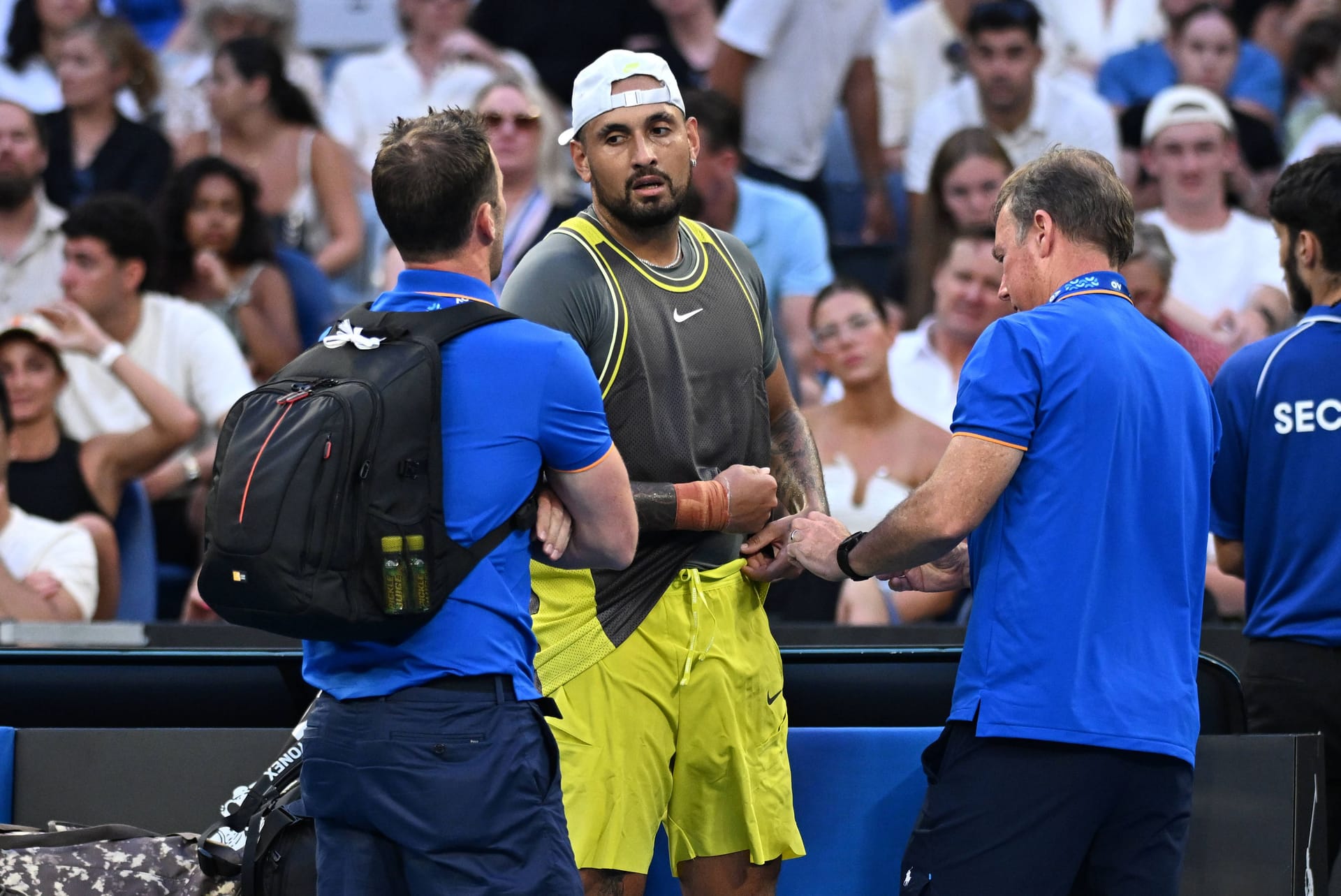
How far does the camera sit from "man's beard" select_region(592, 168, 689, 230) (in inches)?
138

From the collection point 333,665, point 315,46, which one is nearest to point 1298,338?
point 333,665

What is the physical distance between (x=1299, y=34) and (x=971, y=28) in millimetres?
1942

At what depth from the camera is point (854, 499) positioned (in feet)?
20.0

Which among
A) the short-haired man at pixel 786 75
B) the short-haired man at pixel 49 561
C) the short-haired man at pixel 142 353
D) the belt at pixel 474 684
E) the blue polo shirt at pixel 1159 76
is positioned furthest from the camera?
the blue polo shirt at pixel 1159 76

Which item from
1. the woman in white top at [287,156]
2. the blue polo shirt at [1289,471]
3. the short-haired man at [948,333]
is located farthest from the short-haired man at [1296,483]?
the woman in white top at [287,156]

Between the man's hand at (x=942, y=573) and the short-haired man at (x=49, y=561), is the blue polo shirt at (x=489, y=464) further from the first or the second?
the short-haired man at (x=49, y=561)

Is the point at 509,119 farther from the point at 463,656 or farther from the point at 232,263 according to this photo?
the point at 463,656

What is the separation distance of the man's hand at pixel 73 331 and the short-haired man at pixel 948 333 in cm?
275

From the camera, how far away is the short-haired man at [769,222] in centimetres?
694

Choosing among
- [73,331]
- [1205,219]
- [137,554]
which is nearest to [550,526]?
[137,554]

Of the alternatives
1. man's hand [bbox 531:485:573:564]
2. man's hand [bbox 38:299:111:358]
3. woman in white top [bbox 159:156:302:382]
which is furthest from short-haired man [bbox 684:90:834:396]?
man's hand [bbox 531:485:573:564]

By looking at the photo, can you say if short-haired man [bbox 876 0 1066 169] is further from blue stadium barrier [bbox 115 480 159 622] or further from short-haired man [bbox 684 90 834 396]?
blue stadium barrier [bbox 115 480 159 622]

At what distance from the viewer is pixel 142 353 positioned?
6.72 m

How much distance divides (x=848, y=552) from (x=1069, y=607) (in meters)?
0.51
